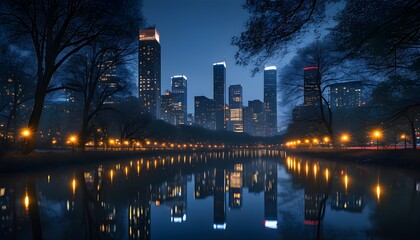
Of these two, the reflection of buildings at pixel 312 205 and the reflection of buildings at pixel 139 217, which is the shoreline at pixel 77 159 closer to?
the reflection of buildings at pixel 139 217

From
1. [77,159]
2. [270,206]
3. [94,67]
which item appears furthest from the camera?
[94,67]

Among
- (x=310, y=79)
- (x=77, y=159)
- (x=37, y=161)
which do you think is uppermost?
(x=310, y=79)

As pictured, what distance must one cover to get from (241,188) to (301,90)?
24750 mm

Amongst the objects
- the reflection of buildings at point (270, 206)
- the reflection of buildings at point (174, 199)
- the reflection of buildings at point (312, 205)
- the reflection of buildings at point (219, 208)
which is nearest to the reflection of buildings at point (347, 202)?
the reflection of buildings at point (312, 205)

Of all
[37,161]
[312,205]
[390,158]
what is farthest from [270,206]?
[390,158]

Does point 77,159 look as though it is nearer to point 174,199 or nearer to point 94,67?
point 94,67

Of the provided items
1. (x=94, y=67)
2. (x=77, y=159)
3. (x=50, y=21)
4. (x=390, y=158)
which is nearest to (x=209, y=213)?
(x=50, y=21)

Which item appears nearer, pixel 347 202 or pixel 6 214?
pixel 6 214

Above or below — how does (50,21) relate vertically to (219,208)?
above

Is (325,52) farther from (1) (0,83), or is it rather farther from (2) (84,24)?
(1) (0,83)

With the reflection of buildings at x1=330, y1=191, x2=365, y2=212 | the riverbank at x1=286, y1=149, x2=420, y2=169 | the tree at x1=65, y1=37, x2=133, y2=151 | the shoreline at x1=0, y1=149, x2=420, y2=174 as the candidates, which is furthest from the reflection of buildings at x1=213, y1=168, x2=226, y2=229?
the tree at x1=65, y1=37, x2=133, y2=151

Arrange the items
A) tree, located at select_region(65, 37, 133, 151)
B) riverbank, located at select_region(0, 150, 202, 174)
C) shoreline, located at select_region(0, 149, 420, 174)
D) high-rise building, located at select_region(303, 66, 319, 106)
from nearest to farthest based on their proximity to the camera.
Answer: riverbank, located at select_region(0, 150, 202, 174)
shoreline, located at select_region(0, 149, 420, 174)
tree, located at select_region(65, 37, 133, 151)
high-rise building, located at select_region(303, 66, 319, 106)

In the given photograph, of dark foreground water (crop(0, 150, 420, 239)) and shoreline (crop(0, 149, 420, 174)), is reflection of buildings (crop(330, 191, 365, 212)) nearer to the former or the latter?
dark foreground water (crop(0, 150, 420, 239))

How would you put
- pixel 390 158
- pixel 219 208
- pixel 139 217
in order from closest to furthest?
1. pixel 139 217
2. pixel 219 208
3. pixel 390 158
